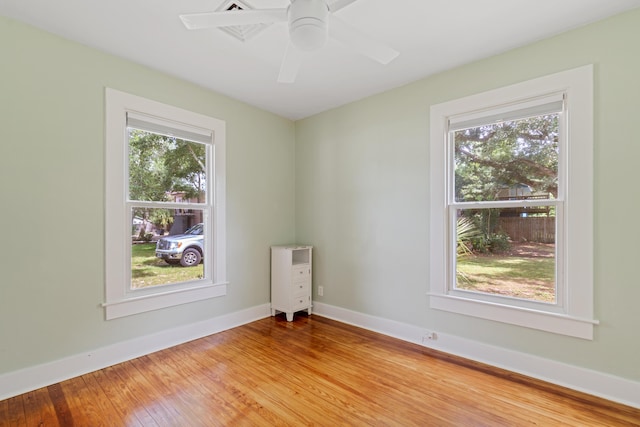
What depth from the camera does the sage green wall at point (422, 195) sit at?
1870 millimetres

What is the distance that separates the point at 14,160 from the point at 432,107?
3.20m

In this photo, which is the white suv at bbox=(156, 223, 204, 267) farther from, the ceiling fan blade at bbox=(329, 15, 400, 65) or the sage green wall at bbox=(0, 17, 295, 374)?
the ceiling fan blade at bbox=(329, 15, 400, 65)

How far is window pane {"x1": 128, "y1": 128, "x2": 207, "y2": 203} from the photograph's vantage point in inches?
101

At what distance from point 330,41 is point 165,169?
1.84 m

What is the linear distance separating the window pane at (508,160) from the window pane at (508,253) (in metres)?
0.14

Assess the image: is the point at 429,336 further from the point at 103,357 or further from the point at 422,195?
the point at 103,357

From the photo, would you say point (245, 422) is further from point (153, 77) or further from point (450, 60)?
point (450, 60)

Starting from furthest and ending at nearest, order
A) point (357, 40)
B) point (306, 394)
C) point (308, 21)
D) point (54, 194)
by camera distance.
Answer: point (54, 194), point (306, 394), point (357, 40), point (308, 21)

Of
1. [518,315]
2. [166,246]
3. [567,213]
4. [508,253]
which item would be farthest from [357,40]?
[166,246]

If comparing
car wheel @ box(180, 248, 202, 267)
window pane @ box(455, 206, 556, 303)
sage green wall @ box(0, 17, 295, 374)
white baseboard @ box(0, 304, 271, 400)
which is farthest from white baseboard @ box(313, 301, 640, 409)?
sage green wall @ box(0, 17, 295, 374)

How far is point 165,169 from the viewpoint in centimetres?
275

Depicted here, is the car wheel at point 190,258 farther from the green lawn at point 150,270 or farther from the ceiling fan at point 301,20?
the ceiling fan at point 301,20

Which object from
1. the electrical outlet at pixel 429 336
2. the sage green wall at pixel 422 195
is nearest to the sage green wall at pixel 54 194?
the sage green wall at pixel 422 195

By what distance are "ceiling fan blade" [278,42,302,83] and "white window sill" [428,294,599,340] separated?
7.10 feet
